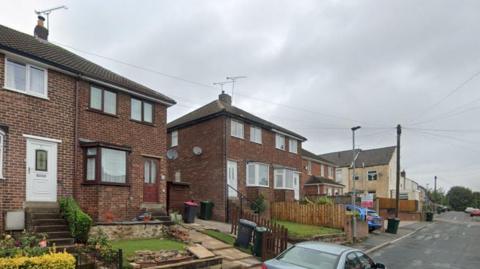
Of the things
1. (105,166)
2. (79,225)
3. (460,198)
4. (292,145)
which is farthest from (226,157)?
(460,198)

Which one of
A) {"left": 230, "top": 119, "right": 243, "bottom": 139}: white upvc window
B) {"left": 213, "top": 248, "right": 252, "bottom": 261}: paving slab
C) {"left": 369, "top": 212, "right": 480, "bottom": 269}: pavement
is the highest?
{"left": 230, "top": 119, "right": 243, "bottom": 139}: white upvc window

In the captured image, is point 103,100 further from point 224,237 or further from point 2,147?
point 224,237

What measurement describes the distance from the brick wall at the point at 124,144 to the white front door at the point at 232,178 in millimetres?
6467

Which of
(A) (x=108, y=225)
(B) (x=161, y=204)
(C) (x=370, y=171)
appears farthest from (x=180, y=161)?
(C) (x=370, y=171)

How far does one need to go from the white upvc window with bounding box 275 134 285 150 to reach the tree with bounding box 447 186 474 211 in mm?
92168

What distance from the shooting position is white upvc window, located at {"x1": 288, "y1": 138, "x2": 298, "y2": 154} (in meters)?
33.5

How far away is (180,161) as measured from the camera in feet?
91.5

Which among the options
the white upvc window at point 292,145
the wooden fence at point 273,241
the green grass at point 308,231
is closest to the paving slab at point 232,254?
the wooden fence at point 273,241

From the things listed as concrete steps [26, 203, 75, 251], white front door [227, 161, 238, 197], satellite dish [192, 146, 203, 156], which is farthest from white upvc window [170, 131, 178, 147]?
concrete steps [26, 203, 75, 251]

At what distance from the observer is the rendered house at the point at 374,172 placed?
61.7 m

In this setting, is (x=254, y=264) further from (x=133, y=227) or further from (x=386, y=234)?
(x=386, y=234)

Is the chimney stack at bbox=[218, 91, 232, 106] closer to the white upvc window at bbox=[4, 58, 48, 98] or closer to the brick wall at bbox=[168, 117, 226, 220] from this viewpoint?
the brick wall at bbox=[168, 117, 226, 220]

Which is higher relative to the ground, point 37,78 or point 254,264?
point 37,78

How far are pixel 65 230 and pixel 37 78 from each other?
5277 millimetres
